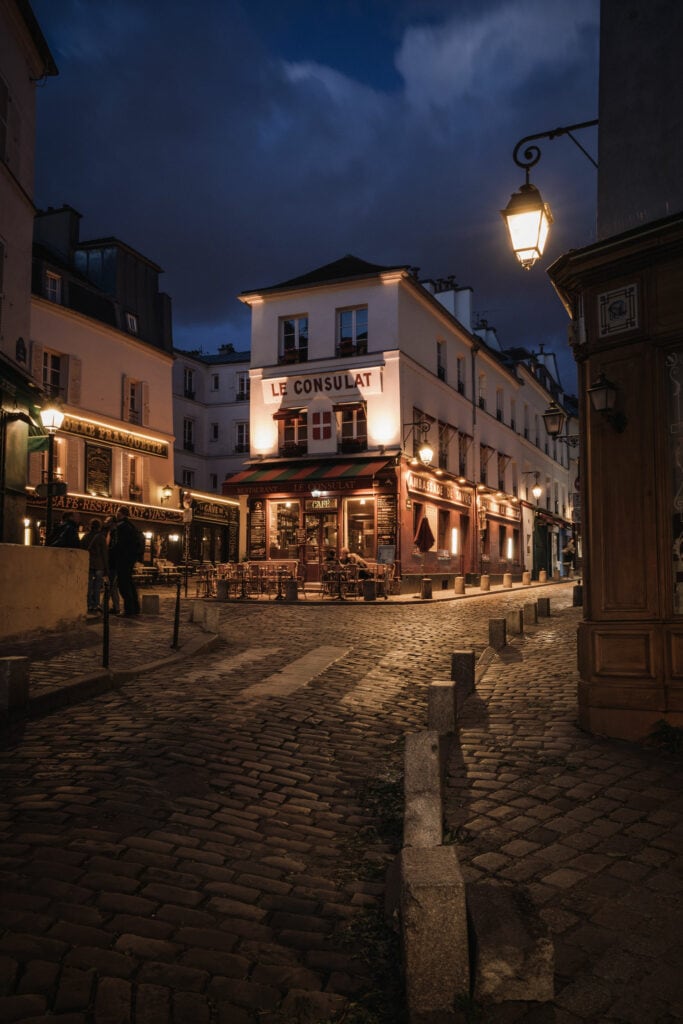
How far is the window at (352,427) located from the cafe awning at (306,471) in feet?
2.05

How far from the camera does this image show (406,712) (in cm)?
698

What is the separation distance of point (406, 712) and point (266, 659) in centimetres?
298

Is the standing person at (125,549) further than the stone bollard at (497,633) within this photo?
Yes

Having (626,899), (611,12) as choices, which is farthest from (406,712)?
(611,12)

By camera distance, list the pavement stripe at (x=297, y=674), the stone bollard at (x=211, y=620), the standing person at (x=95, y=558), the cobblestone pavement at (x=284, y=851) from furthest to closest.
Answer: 1. the standing person at (x=95, y=558)
2. the stone bollard at (x=211, y=620)
3. the pavement stripe at (x=297, y=674)
4. the cobblestone pavement at (x=284, y=851)

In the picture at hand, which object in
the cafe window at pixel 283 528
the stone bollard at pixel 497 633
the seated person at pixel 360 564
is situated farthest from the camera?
the cafe window at pixel 283 528

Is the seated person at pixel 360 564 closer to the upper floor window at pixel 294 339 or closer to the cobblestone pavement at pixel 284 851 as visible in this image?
the upper floor window at pixel 294 339

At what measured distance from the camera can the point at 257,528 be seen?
2609 centimetres

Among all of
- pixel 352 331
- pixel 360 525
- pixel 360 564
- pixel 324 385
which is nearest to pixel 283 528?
pixel 360 525

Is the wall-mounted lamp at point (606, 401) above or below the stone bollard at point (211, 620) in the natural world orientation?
above

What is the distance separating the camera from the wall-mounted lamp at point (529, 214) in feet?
22.7

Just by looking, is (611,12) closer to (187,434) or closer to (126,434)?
(126,434)

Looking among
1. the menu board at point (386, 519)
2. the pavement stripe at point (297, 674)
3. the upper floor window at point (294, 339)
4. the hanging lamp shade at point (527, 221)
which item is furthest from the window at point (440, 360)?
the hanging lamp shade at point (527, 221)

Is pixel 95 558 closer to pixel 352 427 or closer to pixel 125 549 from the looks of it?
pixel 125 549
